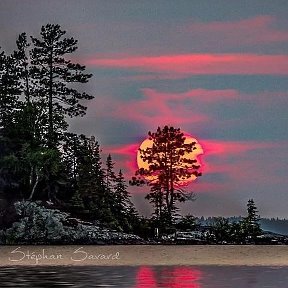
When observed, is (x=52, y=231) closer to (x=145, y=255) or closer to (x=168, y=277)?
(x=145, y=255)

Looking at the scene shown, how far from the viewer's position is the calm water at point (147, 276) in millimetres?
48219

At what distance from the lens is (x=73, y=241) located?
101m

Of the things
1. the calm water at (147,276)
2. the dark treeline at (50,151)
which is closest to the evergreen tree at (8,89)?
the dark treeline at (50,151)

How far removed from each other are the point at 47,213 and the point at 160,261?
32.5m

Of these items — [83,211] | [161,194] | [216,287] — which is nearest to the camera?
[216,287]

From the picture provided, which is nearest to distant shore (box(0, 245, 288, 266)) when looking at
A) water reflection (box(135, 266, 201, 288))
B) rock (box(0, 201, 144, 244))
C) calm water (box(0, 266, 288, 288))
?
rock (box(0, 201, 144, 244))

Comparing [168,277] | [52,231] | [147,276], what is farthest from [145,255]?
[168,277]

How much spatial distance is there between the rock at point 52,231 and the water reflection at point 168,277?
1459 inches

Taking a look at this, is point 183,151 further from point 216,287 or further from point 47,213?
point 216,287

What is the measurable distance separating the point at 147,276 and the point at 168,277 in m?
1.31

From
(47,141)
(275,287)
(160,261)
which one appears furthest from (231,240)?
(275,287)

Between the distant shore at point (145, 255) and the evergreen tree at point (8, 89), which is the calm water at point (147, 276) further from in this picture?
the evergreen tree at point (8, 89)

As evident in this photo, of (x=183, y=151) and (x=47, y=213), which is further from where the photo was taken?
(x=183, y=151)

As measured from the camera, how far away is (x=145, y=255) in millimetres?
82312
